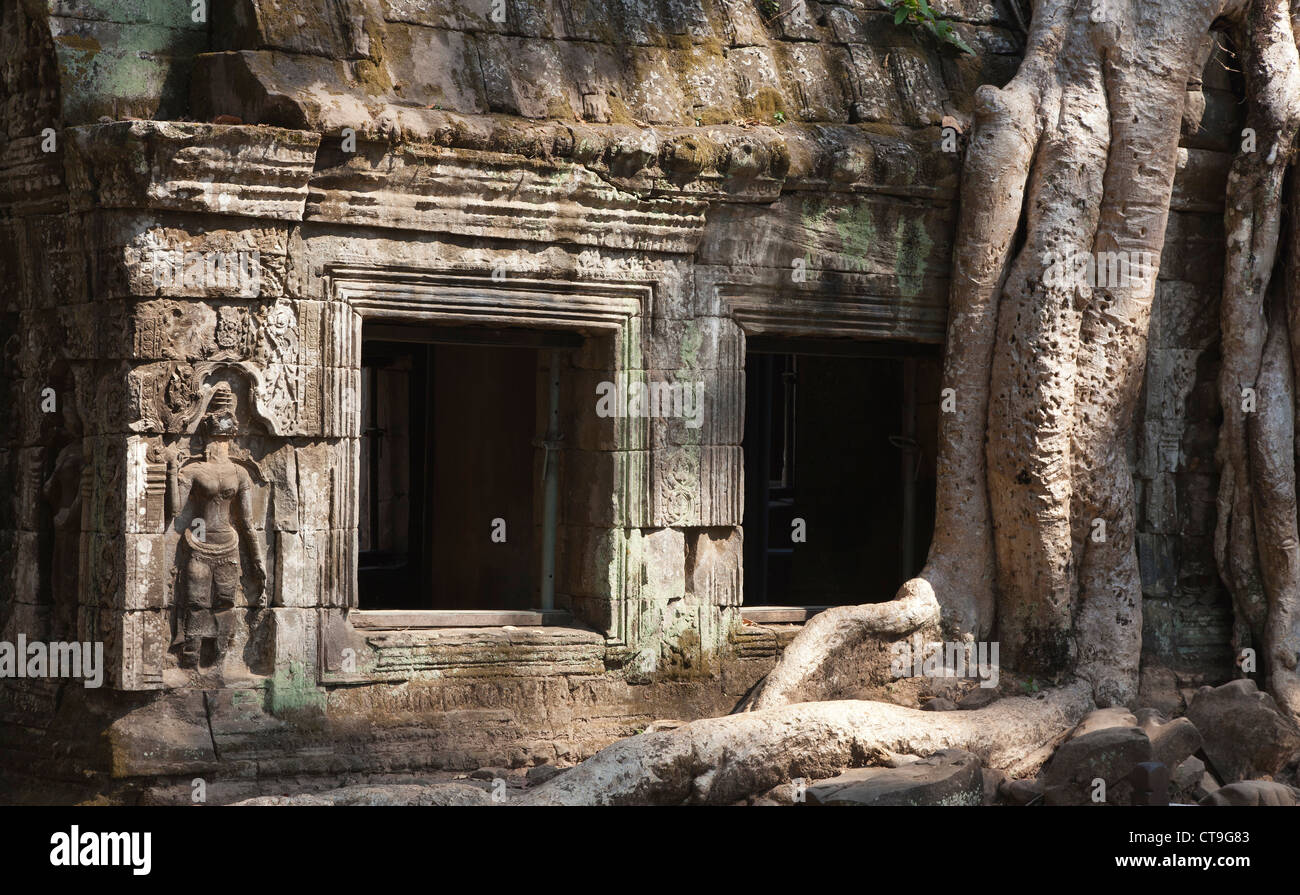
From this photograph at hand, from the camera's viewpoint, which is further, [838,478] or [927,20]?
[838,478]

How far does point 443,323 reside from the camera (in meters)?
7.48

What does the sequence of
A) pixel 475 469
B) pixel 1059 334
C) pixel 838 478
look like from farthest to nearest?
pixel 838 478 < pixel 475 469 < pixel 1059 334

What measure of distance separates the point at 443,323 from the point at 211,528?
4.39 ft

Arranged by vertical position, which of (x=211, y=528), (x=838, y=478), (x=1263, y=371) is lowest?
(x=211, y=528)

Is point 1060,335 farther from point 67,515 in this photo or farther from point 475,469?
point 67,515

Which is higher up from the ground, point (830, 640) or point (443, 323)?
point (443, 323)

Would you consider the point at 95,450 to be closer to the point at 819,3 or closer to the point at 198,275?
the point at 198,275

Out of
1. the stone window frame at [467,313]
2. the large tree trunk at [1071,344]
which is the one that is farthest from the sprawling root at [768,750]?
the stone window frame at [467,313]

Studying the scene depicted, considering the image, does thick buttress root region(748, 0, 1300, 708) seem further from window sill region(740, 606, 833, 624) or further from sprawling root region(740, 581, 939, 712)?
window sill region(740, 606, 833, 624)

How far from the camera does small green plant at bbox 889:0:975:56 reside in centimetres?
849

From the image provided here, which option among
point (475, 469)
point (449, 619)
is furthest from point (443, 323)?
point (475, 469)

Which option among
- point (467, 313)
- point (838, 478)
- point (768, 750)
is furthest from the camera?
point (838, 478)

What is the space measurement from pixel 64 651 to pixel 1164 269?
219 inches

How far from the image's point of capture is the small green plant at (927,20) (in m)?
8.49
